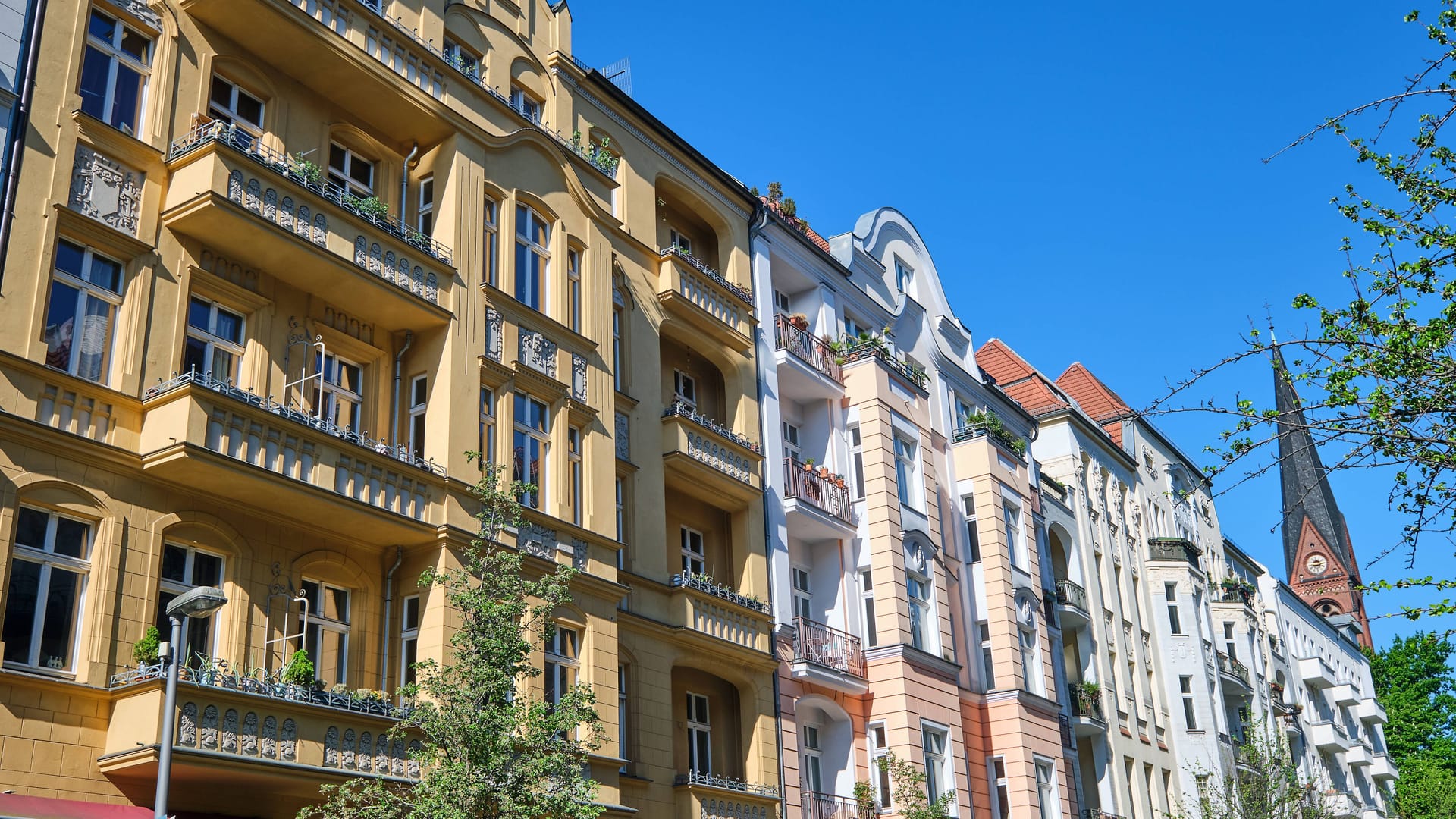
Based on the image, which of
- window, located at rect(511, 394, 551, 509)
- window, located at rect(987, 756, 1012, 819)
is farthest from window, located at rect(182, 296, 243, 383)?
window, located at rect(987, 756, 1012, 819)

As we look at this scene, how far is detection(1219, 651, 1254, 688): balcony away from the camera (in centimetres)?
5031

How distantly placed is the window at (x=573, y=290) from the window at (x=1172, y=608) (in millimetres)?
31620

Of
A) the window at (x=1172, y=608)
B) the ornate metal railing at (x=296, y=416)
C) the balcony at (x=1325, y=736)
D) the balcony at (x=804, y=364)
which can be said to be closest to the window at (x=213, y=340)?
the ornate metal railing at (x=296, y=416)

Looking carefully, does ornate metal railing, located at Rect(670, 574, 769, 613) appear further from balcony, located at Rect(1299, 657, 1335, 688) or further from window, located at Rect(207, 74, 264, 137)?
balcony, located at Rect(1299, 657, 1335, 688)

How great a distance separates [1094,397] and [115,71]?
149 ft

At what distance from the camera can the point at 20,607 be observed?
15.7m

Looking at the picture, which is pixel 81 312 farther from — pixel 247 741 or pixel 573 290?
pixel 573 290

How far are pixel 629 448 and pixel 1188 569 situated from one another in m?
30.9

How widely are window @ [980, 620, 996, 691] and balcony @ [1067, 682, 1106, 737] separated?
201 inches

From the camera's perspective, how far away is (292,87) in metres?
21.2

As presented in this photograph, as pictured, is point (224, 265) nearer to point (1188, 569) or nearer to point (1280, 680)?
point (1188, 569)

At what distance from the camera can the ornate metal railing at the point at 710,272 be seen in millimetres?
28531

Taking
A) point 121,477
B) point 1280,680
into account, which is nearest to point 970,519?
point 121,477

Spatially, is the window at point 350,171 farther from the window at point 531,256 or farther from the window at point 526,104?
the window at point 526,104
